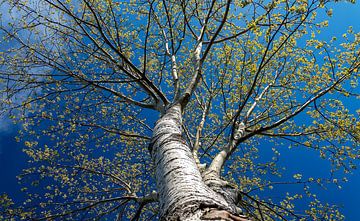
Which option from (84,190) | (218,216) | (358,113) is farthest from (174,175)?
(84,190)

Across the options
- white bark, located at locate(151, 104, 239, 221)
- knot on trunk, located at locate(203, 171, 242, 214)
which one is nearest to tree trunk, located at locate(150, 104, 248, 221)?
white bark, located at locate(151, 104, 239, 221)

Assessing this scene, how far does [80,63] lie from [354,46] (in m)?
5.24

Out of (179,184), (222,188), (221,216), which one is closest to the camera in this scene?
(221,216)

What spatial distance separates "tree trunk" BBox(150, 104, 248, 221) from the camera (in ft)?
7.14

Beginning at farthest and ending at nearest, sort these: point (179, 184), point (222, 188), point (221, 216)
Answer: point (222, 188), point (179, 184), point (221, 216)

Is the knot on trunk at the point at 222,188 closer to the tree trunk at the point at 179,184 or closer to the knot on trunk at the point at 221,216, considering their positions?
the tree trunk at the point at 179,184

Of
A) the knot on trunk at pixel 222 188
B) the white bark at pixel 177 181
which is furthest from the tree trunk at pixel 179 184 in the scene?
the knot on trunk at pixel 222 188

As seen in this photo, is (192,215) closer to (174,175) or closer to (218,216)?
(218,216)

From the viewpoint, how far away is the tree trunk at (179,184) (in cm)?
218

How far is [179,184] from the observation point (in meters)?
2.62

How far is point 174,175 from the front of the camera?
281cm

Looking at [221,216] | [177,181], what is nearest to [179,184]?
[177,181]

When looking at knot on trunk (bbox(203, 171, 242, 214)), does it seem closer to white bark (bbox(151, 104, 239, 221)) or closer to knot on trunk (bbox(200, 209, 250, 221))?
white bark (bbox(151, 104, 239, 221))

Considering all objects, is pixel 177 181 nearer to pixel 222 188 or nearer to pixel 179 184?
pixel 179 184
